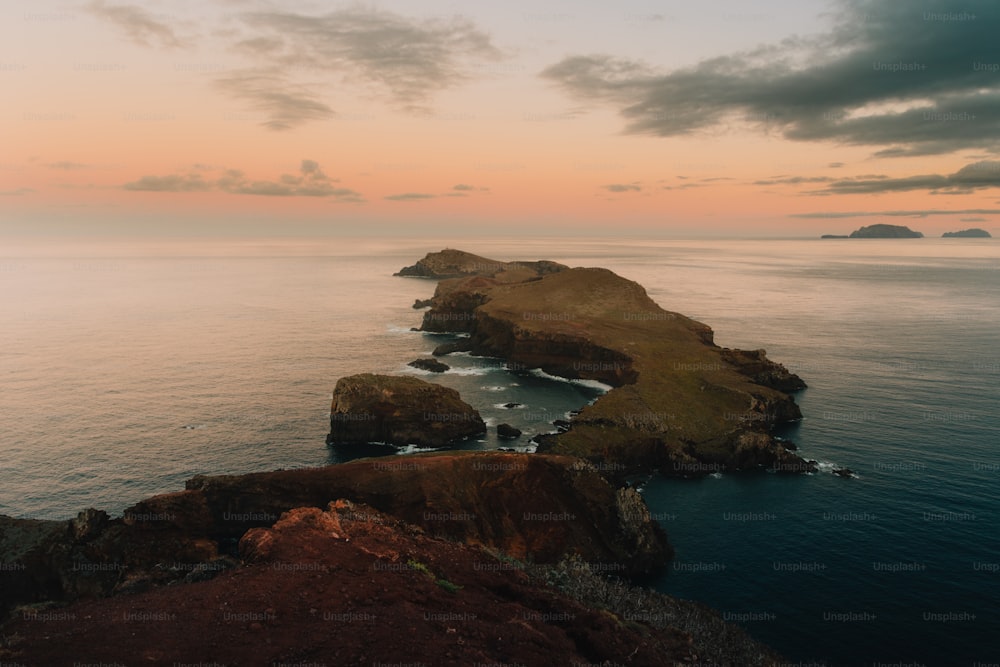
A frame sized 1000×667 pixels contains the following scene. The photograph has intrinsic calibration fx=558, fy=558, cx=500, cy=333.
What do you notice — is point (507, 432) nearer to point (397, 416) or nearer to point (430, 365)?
point (397, 416)

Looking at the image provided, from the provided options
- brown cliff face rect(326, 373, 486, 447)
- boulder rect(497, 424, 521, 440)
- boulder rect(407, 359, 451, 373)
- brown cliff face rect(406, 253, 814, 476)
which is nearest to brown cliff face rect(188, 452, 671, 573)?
brown cliff face rect(406, 253, 814, 476)

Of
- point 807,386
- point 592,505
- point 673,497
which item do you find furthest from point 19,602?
point 807,386

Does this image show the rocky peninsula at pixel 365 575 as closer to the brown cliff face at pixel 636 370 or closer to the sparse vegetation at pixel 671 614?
the sparse vegetation at pixel 671 614

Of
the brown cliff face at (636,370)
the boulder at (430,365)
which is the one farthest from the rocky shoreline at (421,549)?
the boulder at (430,365)

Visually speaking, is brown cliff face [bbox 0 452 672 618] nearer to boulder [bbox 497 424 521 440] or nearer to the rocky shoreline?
the rocky shoreline

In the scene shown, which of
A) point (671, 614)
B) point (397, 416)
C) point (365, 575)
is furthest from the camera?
point (397, 416)

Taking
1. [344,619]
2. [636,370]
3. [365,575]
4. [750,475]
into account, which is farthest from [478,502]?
[636,370]
